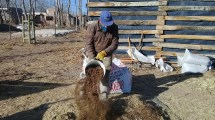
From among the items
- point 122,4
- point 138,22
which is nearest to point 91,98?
point 138,22

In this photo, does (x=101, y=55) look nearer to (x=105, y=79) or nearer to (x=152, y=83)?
(x=105, y=79)

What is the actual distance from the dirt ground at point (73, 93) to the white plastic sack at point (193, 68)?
0.61 ft

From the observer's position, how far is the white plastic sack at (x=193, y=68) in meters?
10.1

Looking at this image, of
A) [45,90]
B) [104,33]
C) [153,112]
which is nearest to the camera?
[153,112]

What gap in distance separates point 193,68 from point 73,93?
4132 mm

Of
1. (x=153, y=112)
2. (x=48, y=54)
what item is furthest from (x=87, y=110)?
(x=48, y=54)

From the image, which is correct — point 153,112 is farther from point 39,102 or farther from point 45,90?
point 45,90

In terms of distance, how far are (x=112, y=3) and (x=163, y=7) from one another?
168 centimetres

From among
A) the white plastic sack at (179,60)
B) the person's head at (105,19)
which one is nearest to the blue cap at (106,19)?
the person's head at (105,19)

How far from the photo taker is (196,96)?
804cm

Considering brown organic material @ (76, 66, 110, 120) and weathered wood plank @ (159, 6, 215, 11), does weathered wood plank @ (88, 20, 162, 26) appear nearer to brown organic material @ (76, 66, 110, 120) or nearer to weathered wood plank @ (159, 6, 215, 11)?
weathered wood plank @ (159, 6, 215, 11)

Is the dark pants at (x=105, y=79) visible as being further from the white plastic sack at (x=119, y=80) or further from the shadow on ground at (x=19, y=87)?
the shadow on ground at (x=19, y=87)

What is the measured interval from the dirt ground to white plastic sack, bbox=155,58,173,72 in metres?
0.17

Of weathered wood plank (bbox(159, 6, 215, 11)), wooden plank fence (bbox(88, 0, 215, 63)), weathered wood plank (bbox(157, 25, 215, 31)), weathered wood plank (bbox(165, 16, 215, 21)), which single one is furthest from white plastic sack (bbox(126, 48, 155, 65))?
weathered wood plank (bbox(159, 6, 215, 11))
